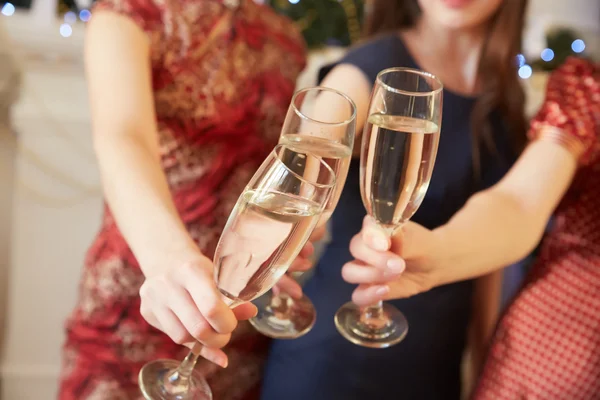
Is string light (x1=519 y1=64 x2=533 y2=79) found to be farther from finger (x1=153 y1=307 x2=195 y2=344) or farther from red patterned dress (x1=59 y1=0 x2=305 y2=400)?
finger (x1=153 y1=307 x2=195 y2=344)

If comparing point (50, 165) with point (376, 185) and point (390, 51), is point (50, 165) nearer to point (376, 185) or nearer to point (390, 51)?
point (390, 51)

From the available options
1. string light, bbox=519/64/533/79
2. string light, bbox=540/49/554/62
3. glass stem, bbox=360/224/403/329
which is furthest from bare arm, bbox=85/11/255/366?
string light, bbox=540/49/554/62

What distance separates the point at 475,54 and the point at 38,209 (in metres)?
1.37

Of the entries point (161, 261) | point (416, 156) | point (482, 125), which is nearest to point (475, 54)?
point (482, 125)

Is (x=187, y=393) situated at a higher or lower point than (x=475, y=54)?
lower

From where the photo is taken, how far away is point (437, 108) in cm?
64

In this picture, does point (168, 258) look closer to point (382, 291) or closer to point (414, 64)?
point (382, 291)

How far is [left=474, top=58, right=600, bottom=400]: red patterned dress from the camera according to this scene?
912 mm

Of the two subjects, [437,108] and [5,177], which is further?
[5,177]

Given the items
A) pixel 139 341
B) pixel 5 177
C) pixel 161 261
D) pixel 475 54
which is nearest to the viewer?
pixel 161 261

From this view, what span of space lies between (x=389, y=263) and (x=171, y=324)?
25 cm

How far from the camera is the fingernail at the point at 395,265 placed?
644 mm

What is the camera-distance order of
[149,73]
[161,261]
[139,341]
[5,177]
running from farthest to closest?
[5,177] → [139,341] → [149,73] → [161,261]

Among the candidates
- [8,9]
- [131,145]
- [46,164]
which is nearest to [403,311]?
[131,145]
